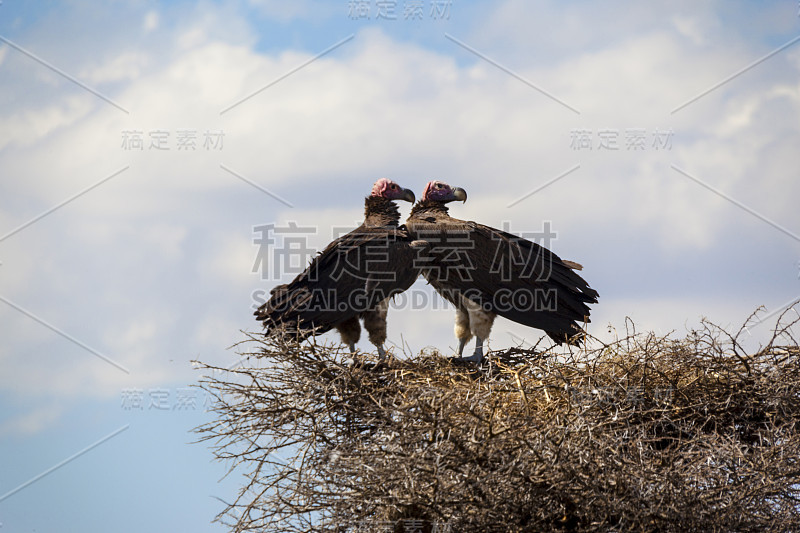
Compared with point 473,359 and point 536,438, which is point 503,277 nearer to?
point 473,359

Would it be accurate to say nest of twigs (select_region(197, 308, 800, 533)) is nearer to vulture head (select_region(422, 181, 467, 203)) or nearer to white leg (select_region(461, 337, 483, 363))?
white leg (select_region(461, 337, 483, 363))

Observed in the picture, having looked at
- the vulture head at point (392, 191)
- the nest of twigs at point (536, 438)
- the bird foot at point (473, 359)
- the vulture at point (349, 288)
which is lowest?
the nest of twigs at point (536, 438)

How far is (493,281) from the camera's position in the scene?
8672 mm

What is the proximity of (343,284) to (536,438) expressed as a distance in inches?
109

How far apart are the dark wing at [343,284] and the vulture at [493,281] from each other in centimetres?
30

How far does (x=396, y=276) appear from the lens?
325 inches

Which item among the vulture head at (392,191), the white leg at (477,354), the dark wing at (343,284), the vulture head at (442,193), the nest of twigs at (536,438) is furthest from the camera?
the vulture head at (442,193)

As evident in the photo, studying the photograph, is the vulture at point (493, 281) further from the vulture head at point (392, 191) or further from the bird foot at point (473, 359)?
the vulture head at point (392, 191)

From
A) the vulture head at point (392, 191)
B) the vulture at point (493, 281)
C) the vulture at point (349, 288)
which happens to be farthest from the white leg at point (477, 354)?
the vulture head at point (392, 191)

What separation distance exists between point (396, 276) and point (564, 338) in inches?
74.6

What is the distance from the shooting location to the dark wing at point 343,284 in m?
8.02

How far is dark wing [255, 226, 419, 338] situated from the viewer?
8016 millimetres

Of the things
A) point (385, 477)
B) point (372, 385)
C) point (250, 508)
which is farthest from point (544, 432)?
point (250, 508)

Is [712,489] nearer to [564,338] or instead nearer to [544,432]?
[544,432]
